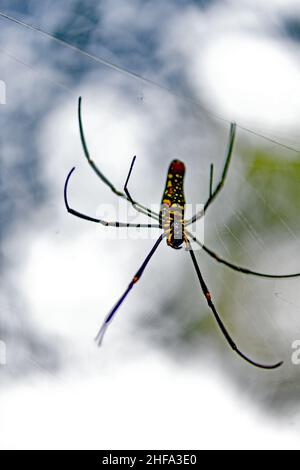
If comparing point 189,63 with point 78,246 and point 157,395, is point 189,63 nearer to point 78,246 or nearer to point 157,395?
point 78,246

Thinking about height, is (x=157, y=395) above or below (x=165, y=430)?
above

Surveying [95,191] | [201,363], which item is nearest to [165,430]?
[201,363]

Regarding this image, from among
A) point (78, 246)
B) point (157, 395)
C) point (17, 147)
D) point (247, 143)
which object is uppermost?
point (17, 147)

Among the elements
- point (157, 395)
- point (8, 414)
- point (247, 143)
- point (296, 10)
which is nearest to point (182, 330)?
point (157, 395)

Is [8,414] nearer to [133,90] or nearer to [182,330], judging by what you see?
[182,330]

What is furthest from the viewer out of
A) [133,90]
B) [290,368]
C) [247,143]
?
[290,368]

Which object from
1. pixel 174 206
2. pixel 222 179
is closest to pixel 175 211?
pixel 174 206

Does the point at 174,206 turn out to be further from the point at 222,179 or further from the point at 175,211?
the point at 222,179

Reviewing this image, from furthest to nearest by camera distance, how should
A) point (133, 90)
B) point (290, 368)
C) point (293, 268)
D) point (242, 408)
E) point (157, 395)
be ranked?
1. point (157, 395)
2. point (242, 408)
3. point (290, 368)
4. point (133, 90)
5. point (293, 268)

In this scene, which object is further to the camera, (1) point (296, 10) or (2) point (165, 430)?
(2) point (165, 430)
